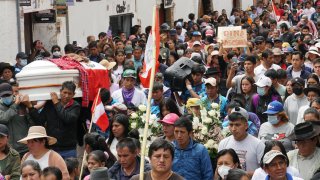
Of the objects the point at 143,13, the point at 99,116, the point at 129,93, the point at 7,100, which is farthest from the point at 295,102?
the point at 143,13

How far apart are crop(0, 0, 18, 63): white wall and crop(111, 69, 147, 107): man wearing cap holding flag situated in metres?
7.67

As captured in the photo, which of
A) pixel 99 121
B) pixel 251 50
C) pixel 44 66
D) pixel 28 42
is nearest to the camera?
pixel 99 121

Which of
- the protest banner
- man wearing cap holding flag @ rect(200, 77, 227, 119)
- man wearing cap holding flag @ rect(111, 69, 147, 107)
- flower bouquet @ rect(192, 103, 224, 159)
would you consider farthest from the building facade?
flower bouquet @ rect(192, 103, 224, 159)

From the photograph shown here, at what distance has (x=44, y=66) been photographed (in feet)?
43.5

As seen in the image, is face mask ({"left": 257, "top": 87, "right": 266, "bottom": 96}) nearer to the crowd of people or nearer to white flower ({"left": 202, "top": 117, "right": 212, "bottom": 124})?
the crowd of people

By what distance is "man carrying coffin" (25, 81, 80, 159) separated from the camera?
12633 millimetres

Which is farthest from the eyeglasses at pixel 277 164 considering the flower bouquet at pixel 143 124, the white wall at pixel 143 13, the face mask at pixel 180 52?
the white wall at pixel 143 13

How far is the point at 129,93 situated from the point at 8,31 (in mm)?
8040

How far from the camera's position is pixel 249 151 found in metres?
11.0

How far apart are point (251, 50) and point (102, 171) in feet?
43.0

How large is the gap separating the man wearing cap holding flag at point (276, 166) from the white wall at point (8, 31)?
13.4m

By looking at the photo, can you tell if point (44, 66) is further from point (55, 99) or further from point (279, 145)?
point (279, 145)

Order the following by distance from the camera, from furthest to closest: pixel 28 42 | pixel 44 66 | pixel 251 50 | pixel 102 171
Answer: pixel 28 42, pixel 251 50, pixel 44 66, pixel 102 171

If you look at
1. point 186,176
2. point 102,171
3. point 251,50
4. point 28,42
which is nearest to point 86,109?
point 186,176
